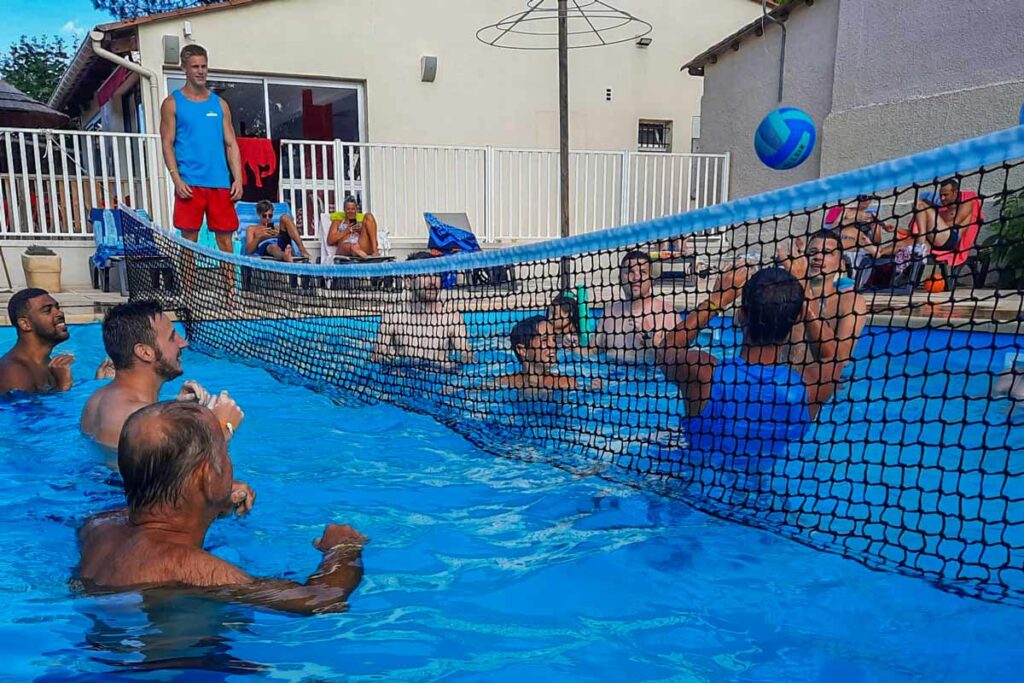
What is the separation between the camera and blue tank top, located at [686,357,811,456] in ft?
12.2

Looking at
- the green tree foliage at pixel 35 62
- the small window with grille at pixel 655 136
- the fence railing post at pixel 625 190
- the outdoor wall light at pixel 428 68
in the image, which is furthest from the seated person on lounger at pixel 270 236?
the green tree foliage at pixel 35 62

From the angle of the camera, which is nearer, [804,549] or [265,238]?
→ [804,549]

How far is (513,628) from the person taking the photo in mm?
3141

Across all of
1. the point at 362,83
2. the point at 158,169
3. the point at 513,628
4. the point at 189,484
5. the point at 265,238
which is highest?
the point at 362,83

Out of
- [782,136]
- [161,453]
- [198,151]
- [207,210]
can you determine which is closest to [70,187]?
[207,210]

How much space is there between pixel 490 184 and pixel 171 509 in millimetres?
11479

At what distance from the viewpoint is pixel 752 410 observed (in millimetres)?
3826

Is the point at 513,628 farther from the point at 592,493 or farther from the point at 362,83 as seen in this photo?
the point at 362,83

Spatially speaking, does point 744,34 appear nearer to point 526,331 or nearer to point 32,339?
point 526,331

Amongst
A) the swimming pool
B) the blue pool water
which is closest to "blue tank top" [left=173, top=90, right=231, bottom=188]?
the swimming pool

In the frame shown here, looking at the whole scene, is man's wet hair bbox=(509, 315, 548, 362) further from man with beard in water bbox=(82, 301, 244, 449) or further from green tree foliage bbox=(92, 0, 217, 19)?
green tree foliage bbox=(92, 0, 217, 19)

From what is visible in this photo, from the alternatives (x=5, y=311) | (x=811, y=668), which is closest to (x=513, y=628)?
(x=811, y=668)

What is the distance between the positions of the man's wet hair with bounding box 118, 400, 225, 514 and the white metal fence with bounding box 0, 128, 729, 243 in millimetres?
9762

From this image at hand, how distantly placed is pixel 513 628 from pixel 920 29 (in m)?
11.1
